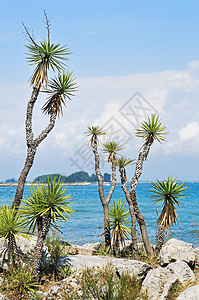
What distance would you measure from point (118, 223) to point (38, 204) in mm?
3519

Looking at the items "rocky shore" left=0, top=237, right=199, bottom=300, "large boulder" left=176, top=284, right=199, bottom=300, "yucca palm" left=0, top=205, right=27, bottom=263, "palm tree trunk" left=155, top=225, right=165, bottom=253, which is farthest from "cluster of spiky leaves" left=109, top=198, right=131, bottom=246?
"large boulder" left=176, top=284, right=199, bottom=300

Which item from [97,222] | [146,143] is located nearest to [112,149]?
[146,143]

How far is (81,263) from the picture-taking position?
8781 mm

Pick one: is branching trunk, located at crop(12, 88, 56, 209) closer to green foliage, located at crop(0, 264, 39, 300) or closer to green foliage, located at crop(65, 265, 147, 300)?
green foliage, located at crop(0, 264, 39, 300)

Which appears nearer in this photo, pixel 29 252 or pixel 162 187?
pixel 29 252

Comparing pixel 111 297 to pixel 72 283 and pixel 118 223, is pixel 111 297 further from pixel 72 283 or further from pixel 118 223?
pixel 118 223

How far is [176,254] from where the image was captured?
30.4 ft

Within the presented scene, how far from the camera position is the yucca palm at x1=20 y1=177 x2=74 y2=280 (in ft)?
26.3

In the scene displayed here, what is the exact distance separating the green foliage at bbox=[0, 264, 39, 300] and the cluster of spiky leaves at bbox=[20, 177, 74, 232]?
105cm

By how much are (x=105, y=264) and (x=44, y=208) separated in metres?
2.14

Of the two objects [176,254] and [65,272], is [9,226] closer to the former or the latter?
[65,272]

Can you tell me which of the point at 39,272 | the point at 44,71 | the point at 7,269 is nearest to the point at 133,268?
the point at 39,272

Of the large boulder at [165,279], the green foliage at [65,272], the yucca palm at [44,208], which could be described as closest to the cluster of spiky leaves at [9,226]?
the yucca palm at [44,208]

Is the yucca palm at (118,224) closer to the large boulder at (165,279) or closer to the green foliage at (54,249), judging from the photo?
the green foliage at (54,249)
